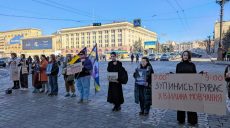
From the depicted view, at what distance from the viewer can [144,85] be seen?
8.04 meters

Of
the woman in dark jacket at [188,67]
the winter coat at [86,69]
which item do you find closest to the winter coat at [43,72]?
the winter coat at [86,69]

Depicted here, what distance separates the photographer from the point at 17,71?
14078 mm

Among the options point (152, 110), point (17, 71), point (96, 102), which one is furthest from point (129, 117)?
point (17, 71)

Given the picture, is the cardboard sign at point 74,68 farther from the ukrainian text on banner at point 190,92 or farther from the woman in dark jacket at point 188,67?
the woman in dark jacket at point 188,67

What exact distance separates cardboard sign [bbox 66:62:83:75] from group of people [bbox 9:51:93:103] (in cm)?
11

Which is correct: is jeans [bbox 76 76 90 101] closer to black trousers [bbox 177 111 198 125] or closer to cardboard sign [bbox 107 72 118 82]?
cardboard sign [bbox 107 72 118 82]

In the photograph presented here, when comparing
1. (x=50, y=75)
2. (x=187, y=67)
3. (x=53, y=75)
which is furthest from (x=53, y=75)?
(x=187, y=67)

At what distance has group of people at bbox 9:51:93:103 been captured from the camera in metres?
10.4

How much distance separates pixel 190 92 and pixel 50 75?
22.2 ft

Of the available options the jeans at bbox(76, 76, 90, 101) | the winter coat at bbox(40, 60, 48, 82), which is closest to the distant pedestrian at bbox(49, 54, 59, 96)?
the winter coat at bbox(40, 60, 48, 82)

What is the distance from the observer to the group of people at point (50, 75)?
34.2 feet

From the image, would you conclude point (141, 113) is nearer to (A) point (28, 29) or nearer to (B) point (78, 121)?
(B) point (78, 121)

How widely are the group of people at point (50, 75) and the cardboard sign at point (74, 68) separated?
11 centimetres

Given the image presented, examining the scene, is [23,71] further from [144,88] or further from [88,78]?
[144,88]
